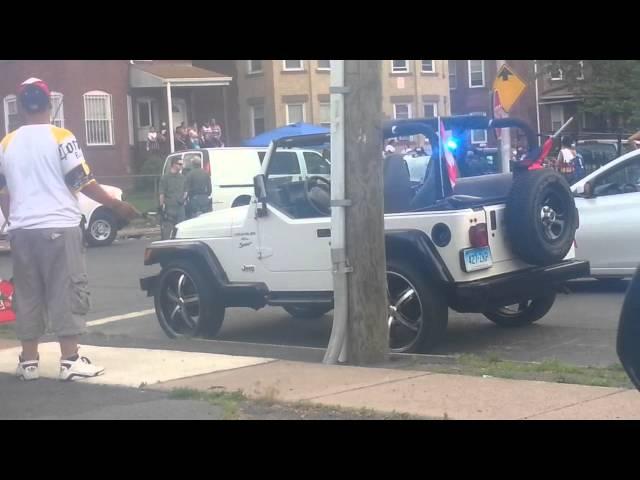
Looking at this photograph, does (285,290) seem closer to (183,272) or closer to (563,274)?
(183,272)

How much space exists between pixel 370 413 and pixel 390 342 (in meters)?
2.68

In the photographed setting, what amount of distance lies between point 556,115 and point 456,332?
41854 millimetres

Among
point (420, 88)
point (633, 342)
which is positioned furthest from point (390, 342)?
point (420, 88)

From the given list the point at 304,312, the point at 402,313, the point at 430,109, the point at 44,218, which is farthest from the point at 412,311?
the point at 430,109

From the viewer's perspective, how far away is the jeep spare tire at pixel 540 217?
935cm

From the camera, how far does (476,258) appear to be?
9234 millimetres

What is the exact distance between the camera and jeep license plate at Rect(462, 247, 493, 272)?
9.17 m

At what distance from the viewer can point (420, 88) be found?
4575 cm

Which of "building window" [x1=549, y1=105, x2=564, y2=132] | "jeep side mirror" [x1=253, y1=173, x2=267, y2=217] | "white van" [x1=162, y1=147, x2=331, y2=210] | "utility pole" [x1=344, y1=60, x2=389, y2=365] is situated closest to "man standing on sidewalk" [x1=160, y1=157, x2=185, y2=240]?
"white van" [x1=162, y1=147, x2=331, y2=210]

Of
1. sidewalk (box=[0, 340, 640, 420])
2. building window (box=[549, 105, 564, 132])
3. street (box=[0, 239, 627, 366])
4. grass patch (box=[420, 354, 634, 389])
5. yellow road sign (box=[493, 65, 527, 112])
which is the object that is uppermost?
building window (box=[549, 105, 564, 132])

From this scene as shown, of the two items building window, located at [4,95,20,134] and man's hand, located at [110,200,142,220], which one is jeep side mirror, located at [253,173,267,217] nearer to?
man's hand, located at [110,200,142,220]

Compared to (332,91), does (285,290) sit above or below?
below

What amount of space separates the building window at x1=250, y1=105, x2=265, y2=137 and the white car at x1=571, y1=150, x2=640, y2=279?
3184 centimetres

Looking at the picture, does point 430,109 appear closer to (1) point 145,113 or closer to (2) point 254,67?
(2) point 254,67
